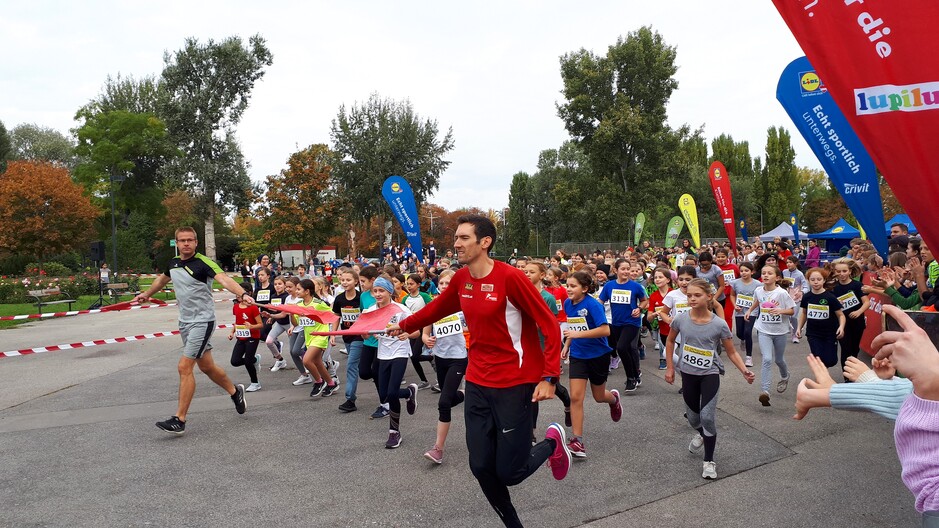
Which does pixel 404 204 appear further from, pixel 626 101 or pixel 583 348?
pixel 626 101

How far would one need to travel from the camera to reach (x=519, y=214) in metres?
81.0

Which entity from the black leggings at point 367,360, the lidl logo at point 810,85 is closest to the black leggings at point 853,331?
the lidl logo at point 810,85

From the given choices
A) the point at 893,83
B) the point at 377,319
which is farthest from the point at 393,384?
the point at 893,83

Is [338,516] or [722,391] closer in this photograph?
[338,516]

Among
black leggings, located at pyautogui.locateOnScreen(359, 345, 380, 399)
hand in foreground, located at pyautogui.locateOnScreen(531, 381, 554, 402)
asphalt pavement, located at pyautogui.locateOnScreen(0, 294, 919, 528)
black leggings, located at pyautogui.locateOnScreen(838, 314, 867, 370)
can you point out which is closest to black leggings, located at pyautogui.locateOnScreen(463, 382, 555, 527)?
hand in foreground, located at pyautogui.locateOnScreen(531, 381, 554, 402)

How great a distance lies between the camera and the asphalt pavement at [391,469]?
4.46 metres

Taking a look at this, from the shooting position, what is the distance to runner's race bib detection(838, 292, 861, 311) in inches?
303

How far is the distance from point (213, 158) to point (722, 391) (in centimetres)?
3933

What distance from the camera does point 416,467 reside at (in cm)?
554

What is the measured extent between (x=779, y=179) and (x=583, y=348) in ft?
238

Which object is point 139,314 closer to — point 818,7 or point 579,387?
point 579,387

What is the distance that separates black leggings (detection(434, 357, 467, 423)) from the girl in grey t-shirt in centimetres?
199

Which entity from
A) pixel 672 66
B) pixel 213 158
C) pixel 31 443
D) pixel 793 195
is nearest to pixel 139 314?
pixel 31 443

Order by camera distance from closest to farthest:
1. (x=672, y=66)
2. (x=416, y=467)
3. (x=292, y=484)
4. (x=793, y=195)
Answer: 1. (x=292, y=484)
2. (x=416, y=467)
3. (x=672, y=66)
4. (x=793, y=195)
